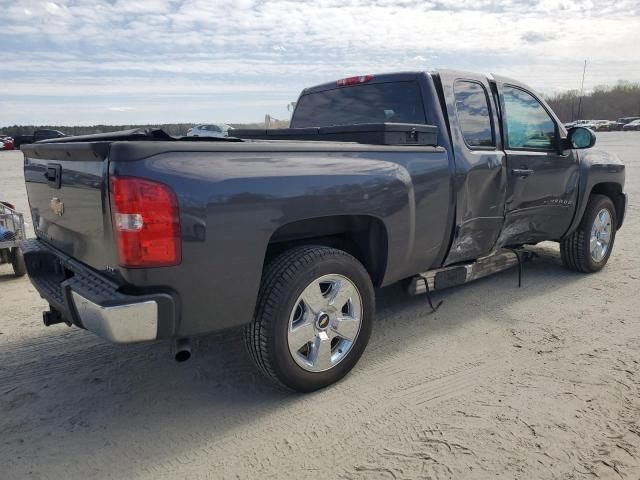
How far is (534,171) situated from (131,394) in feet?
11.8

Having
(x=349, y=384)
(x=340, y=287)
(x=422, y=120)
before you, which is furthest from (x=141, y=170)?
(x=422, y=120)

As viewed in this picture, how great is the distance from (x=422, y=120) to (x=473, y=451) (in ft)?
7.57

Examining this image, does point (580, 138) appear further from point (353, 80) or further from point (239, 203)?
point (239, 203)

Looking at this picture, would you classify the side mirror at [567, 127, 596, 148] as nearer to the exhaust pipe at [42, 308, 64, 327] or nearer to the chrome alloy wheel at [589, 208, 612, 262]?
the chrome alloy wheel at [589, 208, 612, 262]

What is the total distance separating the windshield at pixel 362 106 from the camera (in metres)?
3.90

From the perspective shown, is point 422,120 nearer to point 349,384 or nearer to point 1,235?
point 349,384

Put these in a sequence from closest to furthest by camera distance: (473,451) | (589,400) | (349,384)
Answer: (473,451)
(589,400)
(349,384)

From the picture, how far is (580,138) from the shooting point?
4645 mm

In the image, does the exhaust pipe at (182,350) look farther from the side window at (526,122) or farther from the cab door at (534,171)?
the side window at (526,122)

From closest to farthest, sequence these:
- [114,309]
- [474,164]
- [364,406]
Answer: [114,309] → [364,406] → [474,164]

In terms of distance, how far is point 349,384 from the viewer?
314 centimetres

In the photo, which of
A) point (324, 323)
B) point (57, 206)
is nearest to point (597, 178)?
point (324, 323)

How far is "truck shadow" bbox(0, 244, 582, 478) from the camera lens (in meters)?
2.58

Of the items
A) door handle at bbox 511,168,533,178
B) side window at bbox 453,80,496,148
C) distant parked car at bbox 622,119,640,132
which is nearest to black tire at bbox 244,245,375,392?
side window at bbox 453,80,496,148
